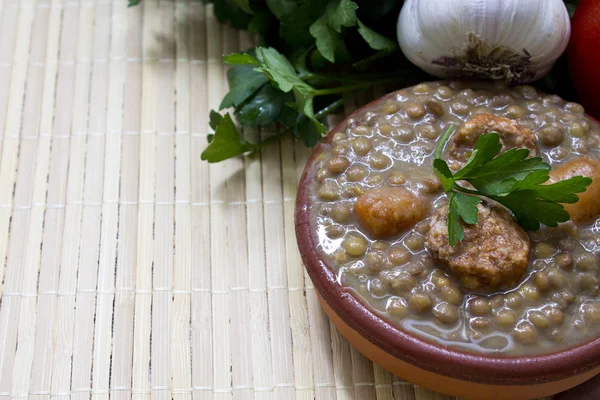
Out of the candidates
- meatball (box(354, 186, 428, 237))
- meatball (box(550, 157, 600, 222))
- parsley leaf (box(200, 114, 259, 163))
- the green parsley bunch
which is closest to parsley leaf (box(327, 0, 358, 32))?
the green parsley bunch

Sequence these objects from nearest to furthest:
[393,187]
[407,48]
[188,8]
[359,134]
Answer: [393,187]
[359,134]
[407,48]
[188,8]

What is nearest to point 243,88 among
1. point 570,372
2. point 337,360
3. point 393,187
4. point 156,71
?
point 156,71

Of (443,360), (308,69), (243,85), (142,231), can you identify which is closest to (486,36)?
(308,69)

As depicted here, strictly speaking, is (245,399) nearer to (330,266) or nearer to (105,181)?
(330,266)

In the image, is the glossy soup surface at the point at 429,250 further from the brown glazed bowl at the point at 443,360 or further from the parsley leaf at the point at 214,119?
the parsley leaf at the point at 214,119

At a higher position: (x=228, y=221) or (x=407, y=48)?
(x=407, y=48)

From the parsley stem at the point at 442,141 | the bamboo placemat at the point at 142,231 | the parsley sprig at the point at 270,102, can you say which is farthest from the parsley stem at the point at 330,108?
the parsley stem at the point at 442,141

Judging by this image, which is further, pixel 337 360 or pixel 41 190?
pixel 41 190
